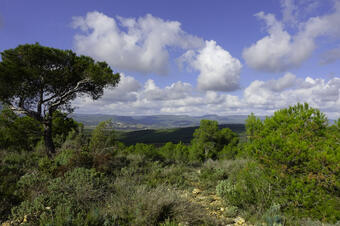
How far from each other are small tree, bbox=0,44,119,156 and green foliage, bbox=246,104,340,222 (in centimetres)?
951

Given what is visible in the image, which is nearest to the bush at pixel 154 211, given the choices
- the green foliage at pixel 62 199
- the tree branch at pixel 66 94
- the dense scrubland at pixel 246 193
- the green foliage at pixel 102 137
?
the dense scrubland at pixel 246 193

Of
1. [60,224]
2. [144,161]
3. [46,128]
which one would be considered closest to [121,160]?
[144,161]

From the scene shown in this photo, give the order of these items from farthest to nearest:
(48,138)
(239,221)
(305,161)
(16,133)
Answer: (16,133)
(48,138)
(305,161)
(239,221)

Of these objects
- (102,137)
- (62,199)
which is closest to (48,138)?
(102,137)

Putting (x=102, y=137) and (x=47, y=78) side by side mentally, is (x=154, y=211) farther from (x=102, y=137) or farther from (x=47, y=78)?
(x=47, y=78)

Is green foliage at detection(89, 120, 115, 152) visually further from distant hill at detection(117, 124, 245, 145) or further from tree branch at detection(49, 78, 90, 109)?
distant hill at detection(117, 124, 245, 145)

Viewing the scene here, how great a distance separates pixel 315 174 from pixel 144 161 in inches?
299

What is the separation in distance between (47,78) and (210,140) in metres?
25.3

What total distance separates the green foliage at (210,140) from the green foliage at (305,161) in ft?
75.8

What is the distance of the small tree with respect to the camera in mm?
9258

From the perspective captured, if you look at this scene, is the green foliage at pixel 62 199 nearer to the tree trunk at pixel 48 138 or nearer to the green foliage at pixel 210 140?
the tree trunk at pixel 48 138

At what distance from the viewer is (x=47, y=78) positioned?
1004 centimetres

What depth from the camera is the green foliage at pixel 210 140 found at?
93.3 ft

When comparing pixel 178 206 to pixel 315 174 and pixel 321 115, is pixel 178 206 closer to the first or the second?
pixel 315 174
